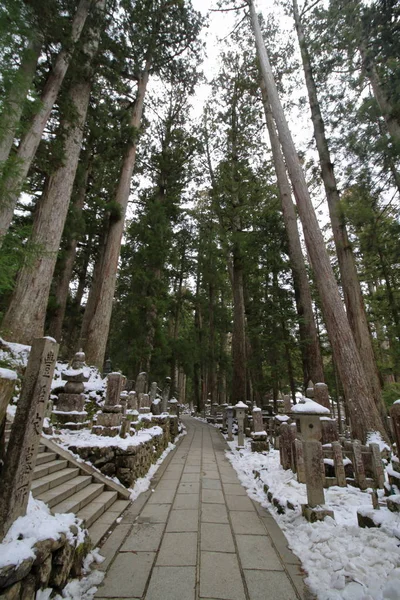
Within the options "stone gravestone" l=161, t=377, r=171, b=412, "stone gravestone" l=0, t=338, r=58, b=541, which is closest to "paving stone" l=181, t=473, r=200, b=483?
"stone gravestone" l=0, t=338, r=58, b=541

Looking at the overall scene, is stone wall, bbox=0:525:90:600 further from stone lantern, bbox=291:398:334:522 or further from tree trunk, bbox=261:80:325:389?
tree trunk, bbox=261:80:325:389

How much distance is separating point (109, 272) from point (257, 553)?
8486 millimetres

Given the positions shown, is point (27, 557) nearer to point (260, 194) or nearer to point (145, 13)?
point (260, 194)

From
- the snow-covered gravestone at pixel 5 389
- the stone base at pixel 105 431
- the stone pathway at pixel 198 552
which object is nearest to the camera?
the snow-covered gravestone at pixel 5 389

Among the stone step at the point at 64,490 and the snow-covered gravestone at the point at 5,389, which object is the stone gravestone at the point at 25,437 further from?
the stone step at the point at 64,490

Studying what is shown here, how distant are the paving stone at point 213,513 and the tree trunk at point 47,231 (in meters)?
5.30

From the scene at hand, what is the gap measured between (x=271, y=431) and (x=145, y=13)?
14.9 metres

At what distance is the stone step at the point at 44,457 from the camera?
11.7ft

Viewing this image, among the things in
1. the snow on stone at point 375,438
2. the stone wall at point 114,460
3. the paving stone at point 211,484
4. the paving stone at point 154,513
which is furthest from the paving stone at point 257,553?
the snow on stone at point 375,438

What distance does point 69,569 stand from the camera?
2.04 meters

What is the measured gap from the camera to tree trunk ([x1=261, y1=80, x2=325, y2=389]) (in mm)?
8148

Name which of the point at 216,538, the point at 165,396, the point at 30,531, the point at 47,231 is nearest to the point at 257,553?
the point at 216,538

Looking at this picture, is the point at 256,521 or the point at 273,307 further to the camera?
the point at 273,307

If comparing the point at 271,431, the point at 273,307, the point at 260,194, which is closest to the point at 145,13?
the point at 260,194
